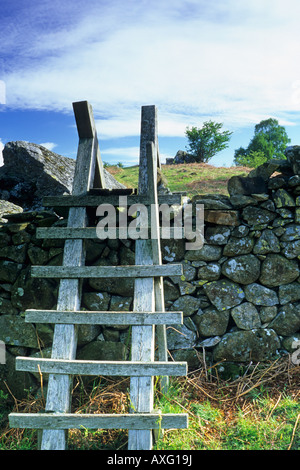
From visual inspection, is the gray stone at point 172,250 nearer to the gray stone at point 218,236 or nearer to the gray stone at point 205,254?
the gray stone at point 205,254

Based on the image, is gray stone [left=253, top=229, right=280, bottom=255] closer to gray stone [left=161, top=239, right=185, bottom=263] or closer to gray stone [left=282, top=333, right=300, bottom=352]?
gray stone [left=161, top=239, right=185, bottom=263]

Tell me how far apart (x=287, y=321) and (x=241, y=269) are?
0.91 metres

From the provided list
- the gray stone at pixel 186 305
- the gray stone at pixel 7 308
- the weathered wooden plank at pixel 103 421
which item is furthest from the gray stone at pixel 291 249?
the gray stone at pixel 7 308

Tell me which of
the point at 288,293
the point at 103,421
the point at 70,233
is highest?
the point at 70,233

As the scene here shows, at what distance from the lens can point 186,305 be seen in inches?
183

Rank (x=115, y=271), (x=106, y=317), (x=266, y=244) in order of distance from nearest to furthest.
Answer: (x=106, y=317)
(x=115, y=271)
(x=266, y=244)

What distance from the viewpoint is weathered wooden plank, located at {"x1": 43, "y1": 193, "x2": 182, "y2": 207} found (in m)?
4.31

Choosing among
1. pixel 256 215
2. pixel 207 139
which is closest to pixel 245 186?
pixel 256 215

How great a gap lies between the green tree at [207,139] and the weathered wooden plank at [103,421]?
2730cm

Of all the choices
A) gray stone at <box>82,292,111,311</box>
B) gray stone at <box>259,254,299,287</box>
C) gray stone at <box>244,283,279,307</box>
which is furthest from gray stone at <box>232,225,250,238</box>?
gray stone at <box>82,292,111,311</box>

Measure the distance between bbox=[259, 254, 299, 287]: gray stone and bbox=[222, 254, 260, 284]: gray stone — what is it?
0.12 metres

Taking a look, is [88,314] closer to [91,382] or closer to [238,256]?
[91,382]

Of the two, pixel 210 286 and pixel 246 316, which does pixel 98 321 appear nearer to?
pixel 210 286
